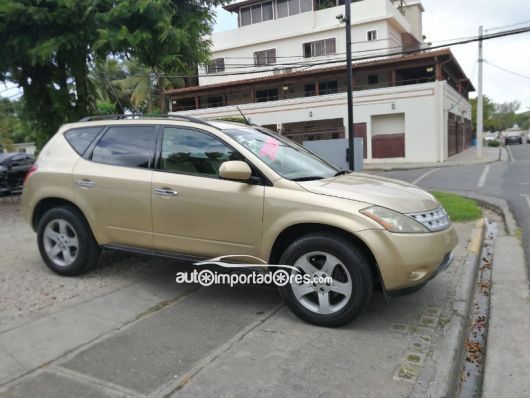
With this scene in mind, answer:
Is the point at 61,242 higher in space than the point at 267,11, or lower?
lower

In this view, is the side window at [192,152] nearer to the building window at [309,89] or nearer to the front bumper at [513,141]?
the building window at [309,89]

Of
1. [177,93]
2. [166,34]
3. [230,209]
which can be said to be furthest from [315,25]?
[230,209]

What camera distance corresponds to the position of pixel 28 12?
8.03m

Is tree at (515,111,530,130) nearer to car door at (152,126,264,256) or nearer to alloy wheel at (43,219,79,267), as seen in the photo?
car door at (152,126,264,256)

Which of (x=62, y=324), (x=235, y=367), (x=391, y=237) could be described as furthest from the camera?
(x=62, y=324)

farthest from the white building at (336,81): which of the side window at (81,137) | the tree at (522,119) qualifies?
the tree at (522,119)

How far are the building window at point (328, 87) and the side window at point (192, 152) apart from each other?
89.9 feet

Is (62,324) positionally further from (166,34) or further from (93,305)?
(166,34)

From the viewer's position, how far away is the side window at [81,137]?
5.23m

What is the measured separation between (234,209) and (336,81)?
2814 centimetres

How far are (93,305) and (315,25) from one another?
1260 inches

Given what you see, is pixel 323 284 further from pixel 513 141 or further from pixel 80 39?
pixel 513 141

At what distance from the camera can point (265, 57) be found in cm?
3544

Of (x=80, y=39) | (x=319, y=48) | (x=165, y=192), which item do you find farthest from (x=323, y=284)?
(x=319, y=48)
